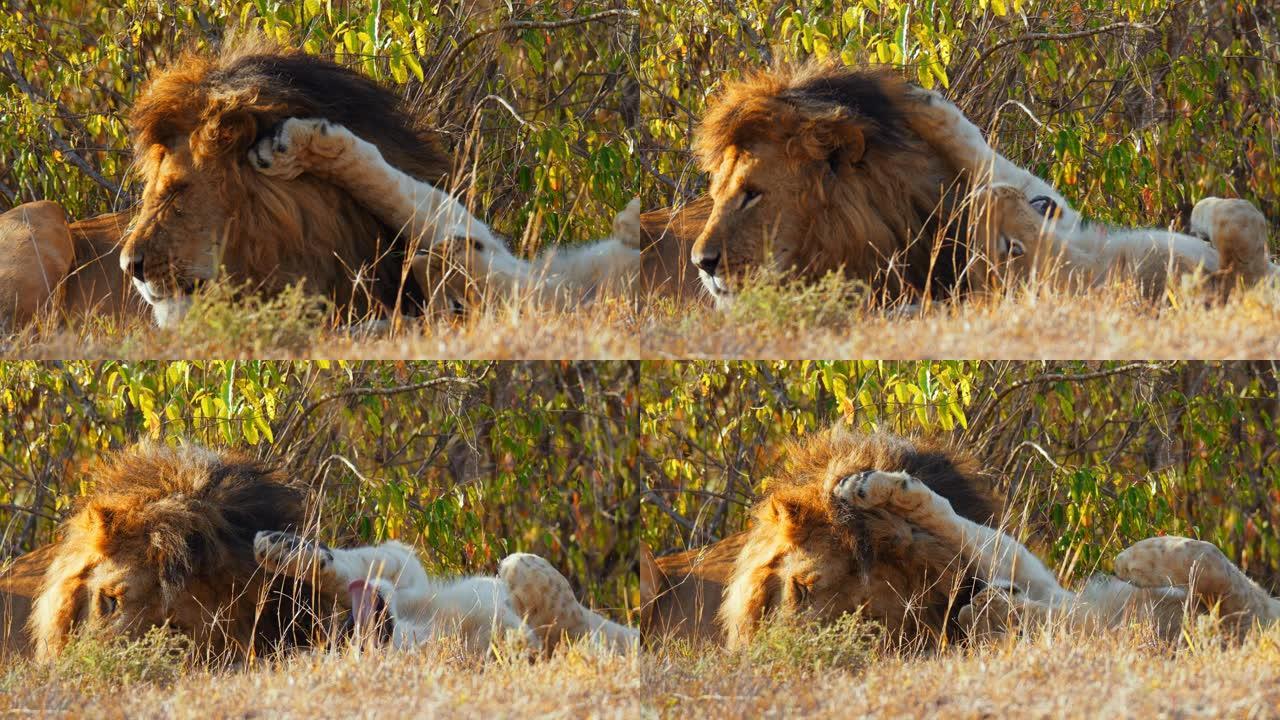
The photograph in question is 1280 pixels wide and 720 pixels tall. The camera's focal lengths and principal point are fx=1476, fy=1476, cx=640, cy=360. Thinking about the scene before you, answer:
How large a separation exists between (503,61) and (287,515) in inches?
142

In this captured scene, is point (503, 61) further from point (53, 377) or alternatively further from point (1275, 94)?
point (1275, 94)

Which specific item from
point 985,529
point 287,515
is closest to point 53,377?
point 287,515

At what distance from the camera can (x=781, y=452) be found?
716 centimetres

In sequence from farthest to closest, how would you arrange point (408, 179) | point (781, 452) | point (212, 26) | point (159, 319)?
point (212, 26) → point (781, 452) → point (408, 179) → point (159, 319)

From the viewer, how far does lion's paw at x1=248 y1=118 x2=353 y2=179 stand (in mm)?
5062

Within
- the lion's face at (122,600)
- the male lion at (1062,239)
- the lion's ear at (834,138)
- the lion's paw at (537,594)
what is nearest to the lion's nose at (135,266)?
the lion's face at (122,600)

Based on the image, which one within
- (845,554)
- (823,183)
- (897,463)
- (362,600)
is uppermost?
(823,183)

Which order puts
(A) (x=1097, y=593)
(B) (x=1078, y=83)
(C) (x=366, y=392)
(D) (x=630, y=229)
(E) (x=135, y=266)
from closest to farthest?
(E) (x=135, y=266) → (A) (x=1097, y=593) → (D) (x=630, y=229) → (C) (x=366, y=392) → (B) (x=1078, y=83)

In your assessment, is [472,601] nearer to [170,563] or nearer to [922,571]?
[170,563]

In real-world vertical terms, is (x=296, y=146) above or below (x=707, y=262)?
above

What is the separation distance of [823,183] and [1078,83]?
3.83 m

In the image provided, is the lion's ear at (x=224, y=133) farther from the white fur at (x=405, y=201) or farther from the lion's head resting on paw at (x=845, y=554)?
the lion's head resting on paw at (x=845, y=554)

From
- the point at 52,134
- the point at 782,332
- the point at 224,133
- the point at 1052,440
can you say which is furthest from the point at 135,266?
the point at 1052,440

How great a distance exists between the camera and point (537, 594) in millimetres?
5219
